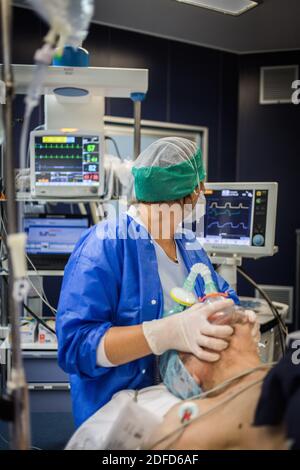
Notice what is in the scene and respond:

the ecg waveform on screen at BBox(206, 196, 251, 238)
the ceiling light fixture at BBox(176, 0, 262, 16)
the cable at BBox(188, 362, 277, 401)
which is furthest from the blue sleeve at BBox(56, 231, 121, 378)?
the ceiling light fixture at BBox(176, 0, 262, 16)

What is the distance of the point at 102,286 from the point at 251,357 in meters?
0.43

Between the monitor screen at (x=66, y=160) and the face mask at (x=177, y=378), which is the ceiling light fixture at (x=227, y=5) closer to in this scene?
the monitor screen at (x=66, y=160)

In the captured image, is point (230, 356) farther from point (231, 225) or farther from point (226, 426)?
point (231, 225)

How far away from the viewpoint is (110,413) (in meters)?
1.06

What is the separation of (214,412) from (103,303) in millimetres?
409

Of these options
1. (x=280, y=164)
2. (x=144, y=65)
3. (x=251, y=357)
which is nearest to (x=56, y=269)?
(x=251, y=357)

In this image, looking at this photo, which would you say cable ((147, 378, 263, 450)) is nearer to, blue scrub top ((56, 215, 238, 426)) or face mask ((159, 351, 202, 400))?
face mask ((159, 351, 202, 400))

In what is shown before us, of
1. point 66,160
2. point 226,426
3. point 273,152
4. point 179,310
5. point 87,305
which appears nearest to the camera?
point 226,426

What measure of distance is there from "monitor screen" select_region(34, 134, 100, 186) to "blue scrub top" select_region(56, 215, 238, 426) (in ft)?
3.26

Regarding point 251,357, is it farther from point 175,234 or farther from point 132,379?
point 175,234

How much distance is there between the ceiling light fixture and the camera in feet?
11.0

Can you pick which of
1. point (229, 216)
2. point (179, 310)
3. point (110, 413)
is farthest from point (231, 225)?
point (110, 413)

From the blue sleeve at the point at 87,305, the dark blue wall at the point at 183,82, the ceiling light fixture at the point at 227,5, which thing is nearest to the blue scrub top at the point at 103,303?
the blue sleeve at the point at 87,305

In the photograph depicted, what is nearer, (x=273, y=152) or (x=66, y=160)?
(x=66, y=160)
